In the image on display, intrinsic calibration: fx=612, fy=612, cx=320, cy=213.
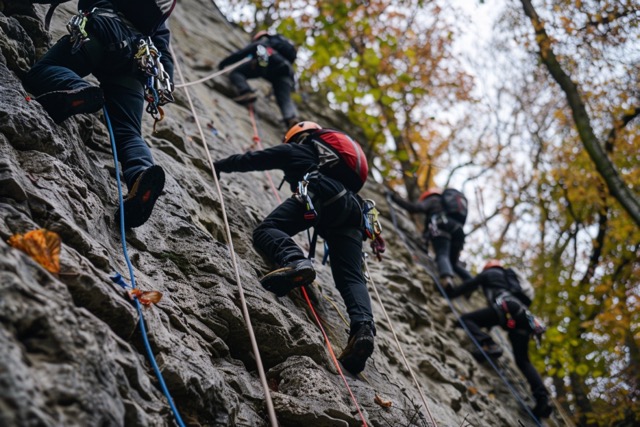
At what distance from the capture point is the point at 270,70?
9.61m

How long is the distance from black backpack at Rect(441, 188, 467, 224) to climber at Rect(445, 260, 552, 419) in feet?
4.34

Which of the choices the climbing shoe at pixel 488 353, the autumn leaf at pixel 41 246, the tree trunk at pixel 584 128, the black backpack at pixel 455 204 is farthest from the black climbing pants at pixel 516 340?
the autumn leaf at pixel 41 246

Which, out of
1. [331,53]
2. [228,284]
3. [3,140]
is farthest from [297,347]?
[331,53]

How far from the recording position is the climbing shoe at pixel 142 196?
3.66m

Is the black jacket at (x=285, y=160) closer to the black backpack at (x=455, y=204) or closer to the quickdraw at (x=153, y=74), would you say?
the quickdraw at (x=153, y=74)

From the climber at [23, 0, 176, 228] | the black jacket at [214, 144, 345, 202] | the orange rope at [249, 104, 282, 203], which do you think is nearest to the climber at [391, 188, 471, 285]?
the orange rope at [249, 104, 282, 203]

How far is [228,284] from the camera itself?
13.3 ft

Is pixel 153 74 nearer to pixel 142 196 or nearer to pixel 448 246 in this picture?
pixel 142 196

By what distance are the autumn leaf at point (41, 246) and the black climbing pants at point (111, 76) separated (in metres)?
1.30

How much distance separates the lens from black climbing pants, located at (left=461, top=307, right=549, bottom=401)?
794 centimetres

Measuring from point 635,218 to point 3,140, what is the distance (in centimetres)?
668

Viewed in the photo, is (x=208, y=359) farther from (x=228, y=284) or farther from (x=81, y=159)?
(x=81, y=159)

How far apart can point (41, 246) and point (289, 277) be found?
2069 mm

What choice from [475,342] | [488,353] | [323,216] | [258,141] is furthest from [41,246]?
[488,353]
